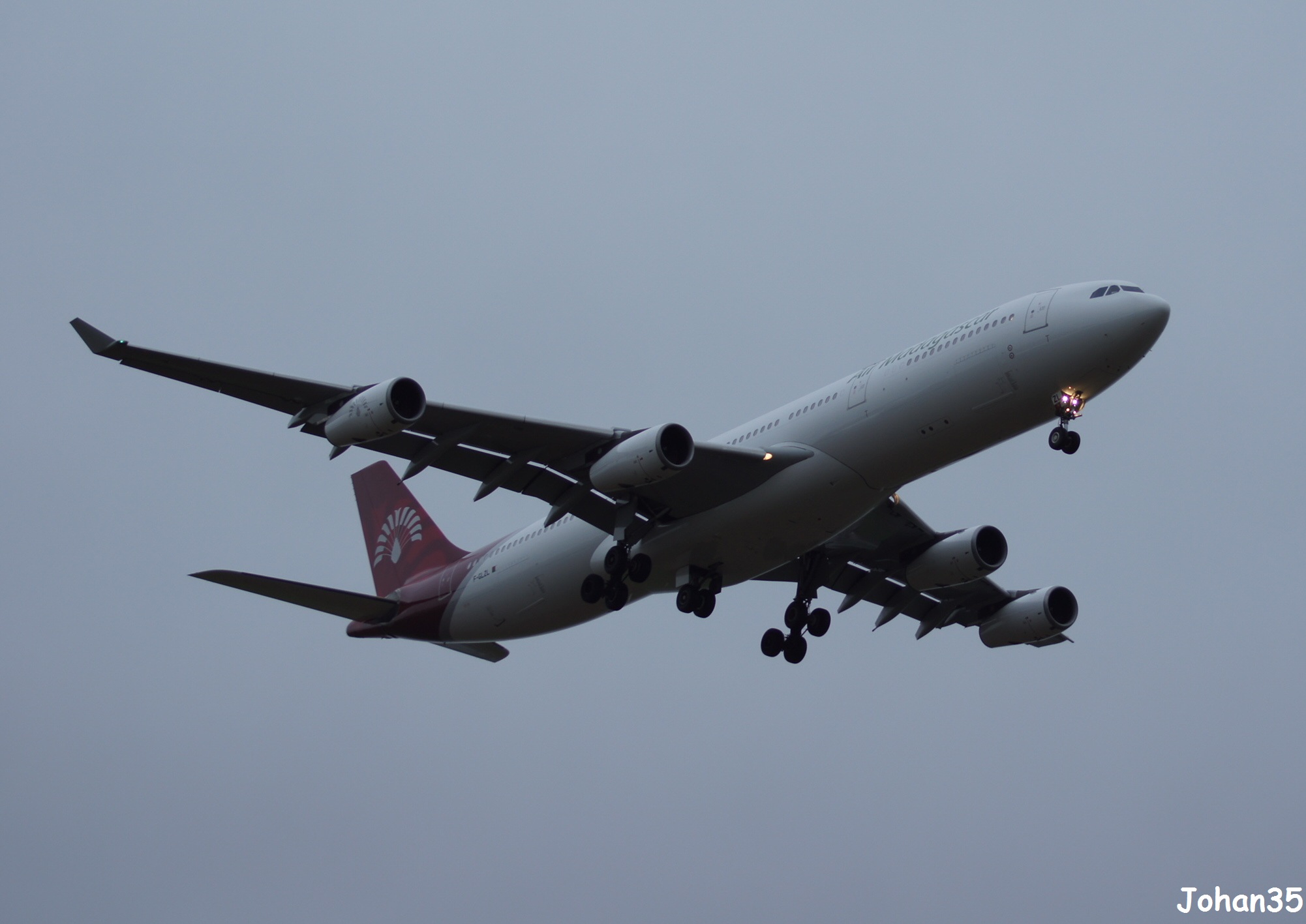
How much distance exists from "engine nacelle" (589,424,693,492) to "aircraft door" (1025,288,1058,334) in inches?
268

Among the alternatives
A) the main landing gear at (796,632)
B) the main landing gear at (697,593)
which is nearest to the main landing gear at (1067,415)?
the main landing gear at (697,593)

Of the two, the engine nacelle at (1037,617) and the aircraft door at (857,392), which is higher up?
the aircraft door at (857,392)

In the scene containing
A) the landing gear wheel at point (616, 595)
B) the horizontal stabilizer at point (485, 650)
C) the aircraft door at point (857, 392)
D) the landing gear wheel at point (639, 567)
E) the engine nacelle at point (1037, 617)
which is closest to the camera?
the aircraft door at point (857, 392)

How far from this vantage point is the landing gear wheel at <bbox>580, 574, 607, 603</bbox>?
101 ft

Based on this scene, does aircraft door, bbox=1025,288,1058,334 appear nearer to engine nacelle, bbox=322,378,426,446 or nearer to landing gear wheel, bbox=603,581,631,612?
landing gear wheel, bbox=603,581,631,612

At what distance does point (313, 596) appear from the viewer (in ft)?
112

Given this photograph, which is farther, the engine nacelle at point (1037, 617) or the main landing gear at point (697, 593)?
the engine nacelle at point (1037, 617)

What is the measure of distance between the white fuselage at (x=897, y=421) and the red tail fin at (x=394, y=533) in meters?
6.69

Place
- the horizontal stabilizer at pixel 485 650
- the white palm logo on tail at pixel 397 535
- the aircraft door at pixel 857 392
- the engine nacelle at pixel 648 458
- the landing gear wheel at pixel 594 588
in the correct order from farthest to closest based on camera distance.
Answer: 1. the white palm logo on tail at pixel 397 535
2. the horizontal stabilizer at pixel 485 650
3. the landing gear wheel at pixel 594 588
4. the aircraft door at pixel 857 392
5. the engine nacelle at pixel 648 458

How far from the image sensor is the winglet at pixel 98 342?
78.6ft

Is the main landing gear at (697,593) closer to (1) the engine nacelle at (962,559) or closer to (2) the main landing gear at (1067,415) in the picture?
(1) the engine nacelle at (962,559)

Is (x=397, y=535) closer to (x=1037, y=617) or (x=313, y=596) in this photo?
(x=313, y=596)

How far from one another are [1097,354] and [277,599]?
19.5 m

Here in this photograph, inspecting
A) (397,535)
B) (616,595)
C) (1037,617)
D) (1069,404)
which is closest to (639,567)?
(616,595)
